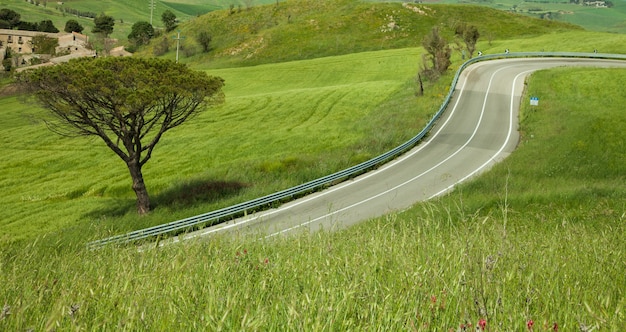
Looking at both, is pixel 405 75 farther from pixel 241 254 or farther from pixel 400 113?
pixel 241 254

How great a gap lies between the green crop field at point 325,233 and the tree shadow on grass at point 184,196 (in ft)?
0.57

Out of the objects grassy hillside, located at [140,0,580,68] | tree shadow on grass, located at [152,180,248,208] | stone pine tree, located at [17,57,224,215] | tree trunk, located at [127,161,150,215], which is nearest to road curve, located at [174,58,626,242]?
tree shadow on grass, located at [152,180,248,208]

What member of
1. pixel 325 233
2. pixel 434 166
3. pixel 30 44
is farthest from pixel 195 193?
pixel 30 44

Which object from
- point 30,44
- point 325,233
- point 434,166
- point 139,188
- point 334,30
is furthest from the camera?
point 30,44

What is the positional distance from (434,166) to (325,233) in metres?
25.7

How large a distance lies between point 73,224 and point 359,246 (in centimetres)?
2461

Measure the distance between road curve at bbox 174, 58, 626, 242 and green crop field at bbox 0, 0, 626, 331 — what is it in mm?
1728

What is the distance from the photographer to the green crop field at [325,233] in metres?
3.25

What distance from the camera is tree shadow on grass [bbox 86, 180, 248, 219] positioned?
28.8 m

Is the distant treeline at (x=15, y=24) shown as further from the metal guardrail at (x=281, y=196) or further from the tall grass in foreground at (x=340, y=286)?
the tall grass in foreground at (x=340, y=286)

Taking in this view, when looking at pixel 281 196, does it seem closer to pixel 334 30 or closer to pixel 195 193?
pixel 195 193

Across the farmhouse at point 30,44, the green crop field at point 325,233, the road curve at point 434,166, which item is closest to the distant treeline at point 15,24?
the farmhouse at point 30,44

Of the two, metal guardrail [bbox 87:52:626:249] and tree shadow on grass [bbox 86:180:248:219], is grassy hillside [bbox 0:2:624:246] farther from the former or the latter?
metal guardrail [bbox 87:52:626:249]

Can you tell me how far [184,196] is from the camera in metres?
A: 29.8
